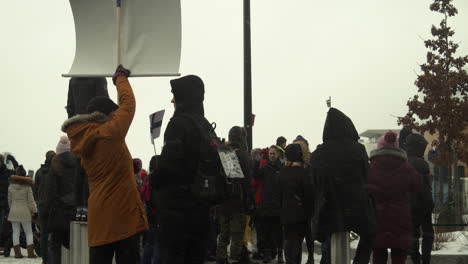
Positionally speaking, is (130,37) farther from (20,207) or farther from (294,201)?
(20,207)

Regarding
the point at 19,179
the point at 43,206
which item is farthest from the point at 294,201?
the point at 19,179

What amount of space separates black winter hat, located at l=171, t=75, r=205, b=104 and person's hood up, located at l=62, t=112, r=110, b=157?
0.63 m

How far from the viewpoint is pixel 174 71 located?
854 centimetres

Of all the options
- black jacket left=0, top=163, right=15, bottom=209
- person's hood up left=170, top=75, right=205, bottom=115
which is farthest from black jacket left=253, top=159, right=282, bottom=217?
person's hood up left=170, top=75, right=205, bottom=115

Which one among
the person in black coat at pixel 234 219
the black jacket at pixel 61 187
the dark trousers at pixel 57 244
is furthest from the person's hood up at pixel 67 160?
the person in black coat at pixel 234 219

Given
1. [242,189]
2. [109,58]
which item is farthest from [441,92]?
[109,58]

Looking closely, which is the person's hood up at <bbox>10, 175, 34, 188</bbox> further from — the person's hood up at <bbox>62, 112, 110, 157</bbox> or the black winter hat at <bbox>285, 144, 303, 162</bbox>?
the person's hood up at <bbox>62, 112, 110, 157</bbox>

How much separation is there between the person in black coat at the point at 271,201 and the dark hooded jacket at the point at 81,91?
4.91m

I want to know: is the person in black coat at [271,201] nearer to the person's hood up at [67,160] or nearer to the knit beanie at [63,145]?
the person's hood up at [67,160]

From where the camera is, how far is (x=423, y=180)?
11.1 m

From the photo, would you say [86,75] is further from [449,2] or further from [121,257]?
[449,2]

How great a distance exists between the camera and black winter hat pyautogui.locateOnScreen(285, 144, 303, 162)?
37.2 feet

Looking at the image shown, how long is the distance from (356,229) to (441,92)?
75.1 feet

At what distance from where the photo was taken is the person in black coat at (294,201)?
11219 mm
